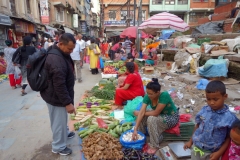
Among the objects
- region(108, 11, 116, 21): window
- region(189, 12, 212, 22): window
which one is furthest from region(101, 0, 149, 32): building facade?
region(189, 12, 212, 22): window

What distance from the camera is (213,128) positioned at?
5.99 feet

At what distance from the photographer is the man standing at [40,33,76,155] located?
2.44 m

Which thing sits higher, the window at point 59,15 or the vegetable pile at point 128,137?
the window at point 59,15

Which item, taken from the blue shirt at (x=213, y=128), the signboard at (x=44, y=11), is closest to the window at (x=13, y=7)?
the signboard at (x=44, y=11)

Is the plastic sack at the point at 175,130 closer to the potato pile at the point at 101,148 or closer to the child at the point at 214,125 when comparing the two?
the potato pile at the point at 101,148

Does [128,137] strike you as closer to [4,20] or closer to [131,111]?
[131,111]

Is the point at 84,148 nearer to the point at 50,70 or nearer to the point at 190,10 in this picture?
the point at 50,70

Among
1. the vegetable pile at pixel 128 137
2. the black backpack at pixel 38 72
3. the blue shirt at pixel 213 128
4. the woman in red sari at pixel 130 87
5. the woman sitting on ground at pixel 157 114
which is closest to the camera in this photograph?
the blue shirt at pixel 213 128

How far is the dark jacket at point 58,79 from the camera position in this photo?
7.96 feet

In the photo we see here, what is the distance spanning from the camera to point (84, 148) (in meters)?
2.92

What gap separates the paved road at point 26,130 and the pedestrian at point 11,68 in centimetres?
95

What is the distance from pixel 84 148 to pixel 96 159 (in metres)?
0.39

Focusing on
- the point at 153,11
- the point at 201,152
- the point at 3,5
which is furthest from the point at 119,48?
the point at 153,11

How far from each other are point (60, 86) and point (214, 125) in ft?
6.18
